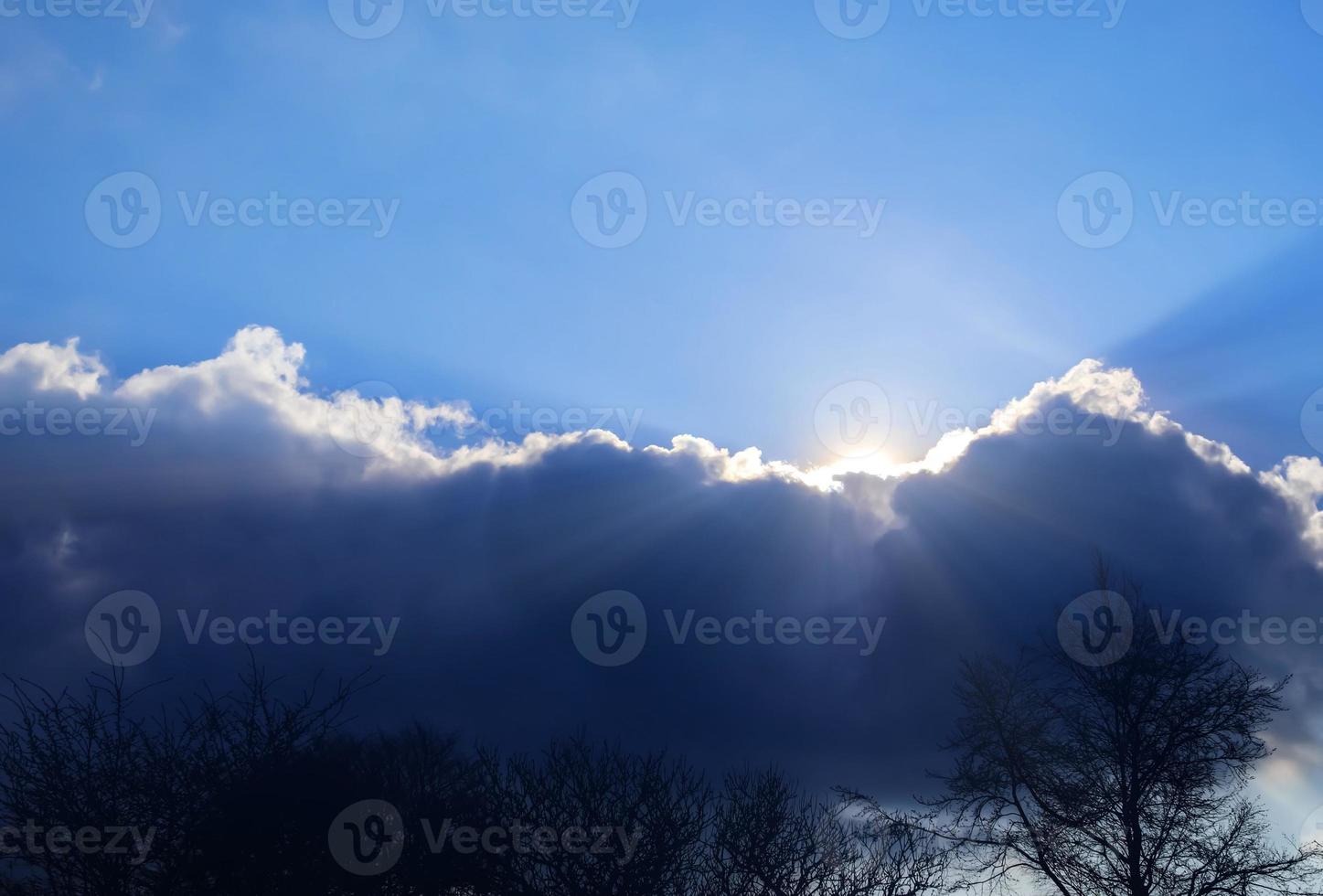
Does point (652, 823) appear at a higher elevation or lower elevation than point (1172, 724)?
lower

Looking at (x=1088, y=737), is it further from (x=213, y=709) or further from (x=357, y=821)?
(x=213, y=709)

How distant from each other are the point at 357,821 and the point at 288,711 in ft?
9.21

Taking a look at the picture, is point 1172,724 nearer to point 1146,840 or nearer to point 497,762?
point 1146,840

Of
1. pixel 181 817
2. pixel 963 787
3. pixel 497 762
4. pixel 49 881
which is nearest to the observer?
pixel 49 881

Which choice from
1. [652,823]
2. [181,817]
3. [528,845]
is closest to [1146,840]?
[652,823]

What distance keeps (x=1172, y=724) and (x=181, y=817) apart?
1437 cm

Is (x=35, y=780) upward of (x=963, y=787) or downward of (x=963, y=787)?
downward

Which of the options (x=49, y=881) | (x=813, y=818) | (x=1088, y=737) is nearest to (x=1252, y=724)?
(x=1088, y=737)

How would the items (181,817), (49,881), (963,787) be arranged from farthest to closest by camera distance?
(963,787) → (181,817) → (49,881)

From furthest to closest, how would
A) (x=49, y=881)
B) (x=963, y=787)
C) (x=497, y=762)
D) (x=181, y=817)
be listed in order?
(x=497, y=762), (x=963, y=787), (x=181, y=817), (x=49, y=881)

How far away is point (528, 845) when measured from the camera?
1664 centimetres

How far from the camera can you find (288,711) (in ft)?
46.5

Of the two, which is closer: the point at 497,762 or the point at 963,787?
the point at 963,787

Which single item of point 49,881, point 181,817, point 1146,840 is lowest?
point 49,881
